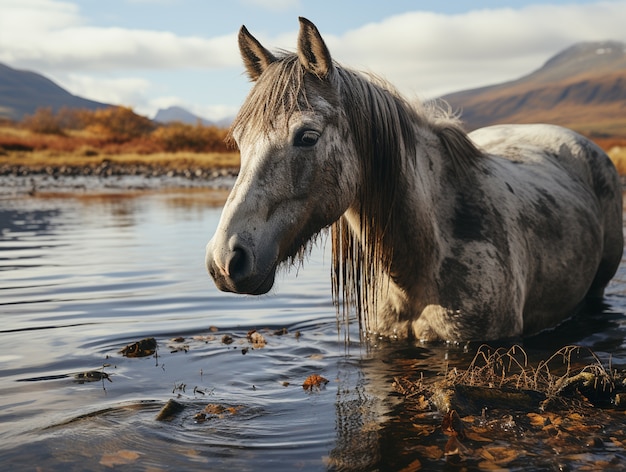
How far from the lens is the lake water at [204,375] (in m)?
3.22

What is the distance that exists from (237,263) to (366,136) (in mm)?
1268

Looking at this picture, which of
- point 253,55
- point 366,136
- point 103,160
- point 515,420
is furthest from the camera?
point 103,160

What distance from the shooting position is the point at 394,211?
445 centimetres

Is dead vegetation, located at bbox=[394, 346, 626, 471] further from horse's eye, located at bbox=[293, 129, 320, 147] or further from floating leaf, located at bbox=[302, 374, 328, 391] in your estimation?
horse's eye, located at bbox=[293, 129, 320, 147]

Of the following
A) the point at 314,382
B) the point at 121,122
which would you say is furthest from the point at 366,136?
the point at 121,122

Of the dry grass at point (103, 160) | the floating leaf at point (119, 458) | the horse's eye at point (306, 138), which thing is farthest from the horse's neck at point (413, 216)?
the dry grass at point (103, 160)

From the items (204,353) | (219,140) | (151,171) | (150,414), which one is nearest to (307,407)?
(150,414)

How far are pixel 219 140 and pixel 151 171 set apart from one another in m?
15.9

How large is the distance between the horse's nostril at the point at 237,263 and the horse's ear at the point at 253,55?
4.57 feet

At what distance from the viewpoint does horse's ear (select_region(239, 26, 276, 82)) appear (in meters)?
4.16

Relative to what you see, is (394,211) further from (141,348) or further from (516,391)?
(141,348)

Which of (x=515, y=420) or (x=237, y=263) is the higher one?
(x=237, y=263)

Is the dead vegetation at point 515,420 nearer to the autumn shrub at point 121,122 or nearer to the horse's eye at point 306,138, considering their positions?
the horse's eye at point 306,138

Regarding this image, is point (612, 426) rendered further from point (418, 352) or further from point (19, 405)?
point (19, 405)
